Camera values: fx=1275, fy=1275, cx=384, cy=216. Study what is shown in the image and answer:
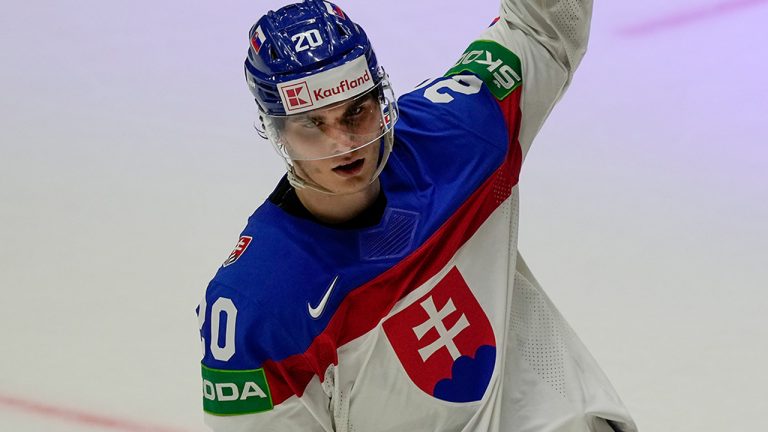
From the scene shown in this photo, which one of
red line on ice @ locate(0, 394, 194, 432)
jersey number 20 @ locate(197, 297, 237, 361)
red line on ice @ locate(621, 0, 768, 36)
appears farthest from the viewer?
red line on ice @ locate(621, 0, 768, 36)

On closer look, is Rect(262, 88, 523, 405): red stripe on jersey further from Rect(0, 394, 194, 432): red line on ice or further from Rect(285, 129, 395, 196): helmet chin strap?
Rect(0, 394, 194, 432): red line on ice

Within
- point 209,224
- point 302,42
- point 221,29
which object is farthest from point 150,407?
point 221,29

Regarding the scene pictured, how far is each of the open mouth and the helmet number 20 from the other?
0.65 feet

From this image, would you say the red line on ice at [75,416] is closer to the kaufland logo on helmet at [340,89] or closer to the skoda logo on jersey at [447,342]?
the skoda logo on jersey at [447,342]

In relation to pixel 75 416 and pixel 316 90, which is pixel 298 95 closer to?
pixel 316 90

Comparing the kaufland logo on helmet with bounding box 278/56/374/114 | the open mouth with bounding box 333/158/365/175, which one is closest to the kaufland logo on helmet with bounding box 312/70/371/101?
the kaufland logo on helmet with bounding box 278/56/374/114

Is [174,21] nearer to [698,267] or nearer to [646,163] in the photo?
[646,163]

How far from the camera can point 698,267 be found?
3.46 m

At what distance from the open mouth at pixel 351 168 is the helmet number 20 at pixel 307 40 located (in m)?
0.20

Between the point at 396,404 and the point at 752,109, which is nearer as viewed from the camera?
the point at 396,404

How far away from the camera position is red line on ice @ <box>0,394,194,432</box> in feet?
10.1

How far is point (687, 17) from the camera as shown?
443 cm

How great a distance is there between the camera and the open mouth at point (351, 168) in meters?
2.05

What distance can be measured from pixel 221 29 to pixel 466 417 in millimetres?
2945
